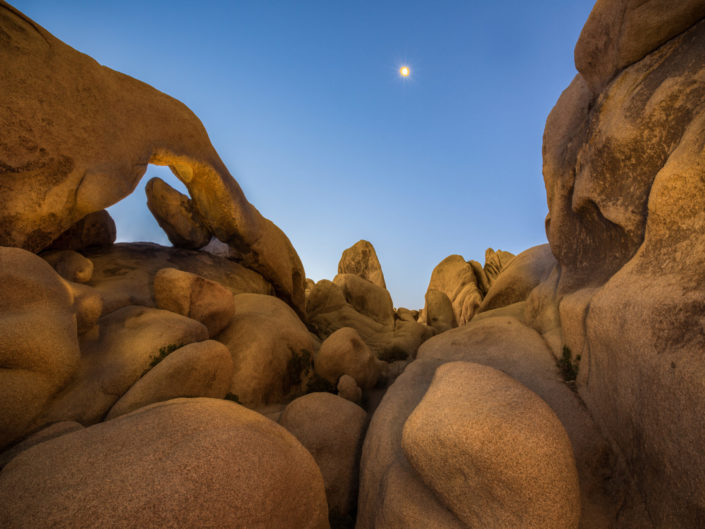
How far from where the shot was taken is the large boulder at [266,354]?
23.2 ft

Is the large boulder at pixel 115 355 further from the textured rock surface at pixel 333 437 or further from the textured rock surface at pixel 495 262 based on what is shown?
the textured rock surface at pixel 495 262

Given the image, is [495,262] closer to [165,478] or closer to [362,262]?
[362,262]

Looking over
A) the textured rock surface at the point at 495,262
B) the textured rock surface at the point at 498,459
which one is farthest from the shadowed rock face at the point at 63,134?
the textured rock surface at the point at 495,262

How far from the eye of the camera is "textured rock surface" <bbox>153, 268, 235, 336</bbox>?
721 cm

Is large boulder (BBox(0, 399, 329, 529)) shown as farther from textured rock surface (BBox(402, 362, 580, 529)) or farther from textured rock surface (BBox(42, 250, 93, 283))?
textured rock surface (BBox(42, 250, 93, 283))

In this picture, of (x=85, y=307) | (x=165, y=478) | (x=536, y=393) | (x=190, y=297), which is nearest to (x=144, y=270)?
(x=190, y=297)

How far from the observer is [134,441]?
303cm

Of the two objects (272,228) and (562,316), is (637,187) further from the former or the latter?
(272,228)

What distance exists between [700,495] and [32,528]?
16.7 feet

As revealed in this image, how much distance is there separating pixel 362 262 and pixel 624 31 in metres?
21.4

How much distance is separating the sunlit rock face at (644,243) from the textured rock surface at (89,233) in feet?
37.6

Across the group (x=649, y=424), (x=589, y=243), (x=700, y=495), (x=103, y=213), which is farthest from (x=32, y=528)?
(x=103, y=213)

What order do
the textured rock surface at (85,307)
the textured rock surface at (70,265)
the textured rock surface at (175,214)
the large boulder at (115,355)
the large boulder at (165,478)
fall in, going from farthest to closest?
1. the textured rock surface at (175,214)
2. the textured rock surface at (70,265)
3. the textured rock surface at (85,307)
4. the large boulder at (115,355)
5. the large boulder at (165,478)

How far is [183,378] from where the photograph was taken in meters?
5.11
